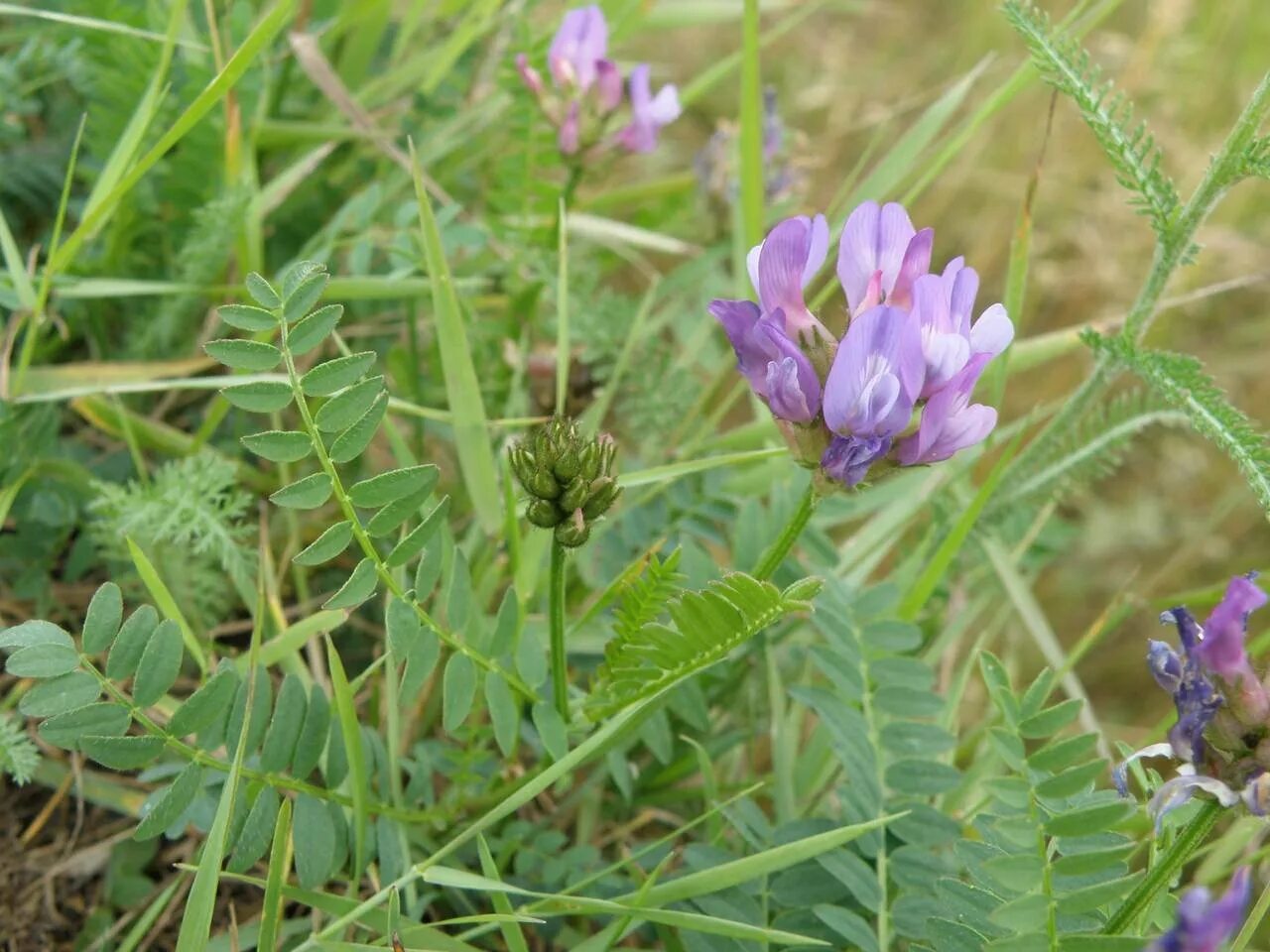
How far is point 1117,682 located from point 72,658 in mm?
2034

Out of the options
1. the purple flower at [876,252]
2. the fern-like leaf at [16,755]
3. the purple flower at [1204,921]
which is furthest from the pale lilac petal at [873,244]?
the fern-like leaf at [16,755]

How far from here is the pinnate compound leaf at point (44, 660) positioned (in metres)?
1.03

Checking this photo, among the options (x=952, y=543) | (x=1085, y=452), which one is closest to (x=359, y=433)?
(x=952, y=543)

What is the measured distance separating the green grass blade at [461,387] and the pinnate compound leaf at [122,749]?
486 mm

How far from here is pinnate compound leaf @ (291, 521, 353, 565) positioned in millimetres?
1094

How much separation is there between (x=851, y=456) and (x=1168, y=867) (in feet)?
1.30

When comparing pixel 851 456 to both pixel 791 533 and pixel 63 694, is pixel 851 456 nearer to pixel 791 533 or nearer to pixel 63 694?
pixel 791 533

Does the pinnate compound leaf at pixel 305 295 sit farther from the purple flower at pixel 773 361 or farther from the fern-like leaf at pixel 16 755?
the fern-like leaf at pixel 16 755

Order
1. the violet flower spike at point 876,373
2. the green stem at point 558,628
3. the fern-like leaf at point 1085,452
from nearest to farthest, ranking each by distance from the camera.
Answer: the violet flower spike at point 876,373, the green stem at point 558,628, the fern-like leaf at point 1085,452

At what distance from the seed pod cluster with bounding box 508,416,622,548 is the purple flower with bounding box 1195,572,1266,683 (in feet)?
1.57

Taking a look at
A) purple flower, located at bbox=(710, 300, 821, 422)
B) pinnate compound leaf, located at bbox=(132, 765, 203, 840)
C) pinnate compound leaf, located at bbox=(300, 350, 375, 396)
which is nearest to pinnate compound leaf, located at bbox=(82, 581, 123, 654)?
pinnate compound leaf, located at bbox=(132, 765, 203, 840)

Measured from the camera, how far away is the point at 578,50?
68.4 inches

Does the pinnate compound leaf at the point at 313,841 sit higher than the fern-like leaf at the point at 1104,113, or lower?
lower

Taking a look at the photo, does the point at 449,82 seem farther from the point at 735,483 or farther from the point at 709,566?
the point at 709,566
